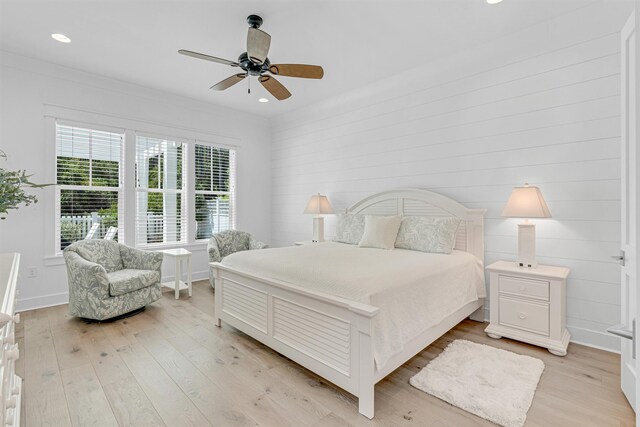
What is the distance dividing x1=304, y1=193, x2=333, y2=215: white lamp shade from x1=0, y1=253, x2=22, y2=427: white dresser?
10.9 feet

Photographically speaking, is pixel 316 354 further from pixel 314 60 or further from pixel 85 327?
pixel 314 60

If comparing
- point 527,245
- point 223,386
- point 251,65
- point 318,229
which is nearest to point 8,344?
point 223,386

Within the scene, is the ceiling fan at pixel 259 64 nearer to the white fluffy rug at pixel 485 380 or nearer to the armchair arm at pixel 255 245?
the armchair arm at pixel 255 245

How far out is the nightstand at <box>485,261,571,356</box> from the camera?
262cm

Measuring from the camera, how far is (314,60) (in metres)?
3.71

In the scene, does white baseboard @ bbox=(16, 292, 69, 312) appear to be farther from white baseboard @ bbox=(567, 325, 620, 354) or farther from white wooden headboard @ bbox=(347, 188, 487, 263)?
white baseboard @ bbox=(567, 325, 620, 354)

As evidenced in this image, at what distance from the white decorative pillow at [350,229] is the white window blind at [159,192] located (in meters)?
2.62

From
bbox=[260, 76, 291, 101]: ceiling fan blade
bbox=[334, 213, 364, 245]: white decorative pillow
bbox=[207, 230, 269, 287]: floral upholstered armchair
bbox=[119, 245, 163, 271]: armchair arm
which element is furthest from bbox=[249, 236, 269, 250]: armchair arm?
bbox=[260, 76, 291, 101]: ceiling fan blade

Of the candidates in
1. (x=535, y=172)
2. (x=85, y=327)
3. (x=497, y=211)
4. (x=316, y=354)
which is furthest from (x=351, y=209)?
(x=85, y=327)

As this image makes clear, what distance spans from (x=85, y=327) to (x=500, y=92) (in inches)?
196

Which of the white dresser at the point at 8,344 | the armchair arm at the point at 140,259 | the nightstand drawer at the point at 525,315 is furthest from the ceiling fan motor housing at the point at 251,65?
the nightstand drawer at the point at 525,315

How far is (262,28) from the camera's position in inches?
121

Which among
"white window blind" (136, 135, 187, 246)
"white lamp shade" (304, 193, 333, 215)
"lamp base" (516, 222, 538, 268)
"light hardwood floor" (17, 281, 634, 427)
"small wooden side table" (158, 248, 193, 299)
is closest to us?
"light hardwood floor" (17, 281, 634, 427)

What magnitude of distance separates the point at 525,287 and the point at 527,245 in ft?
1.31
